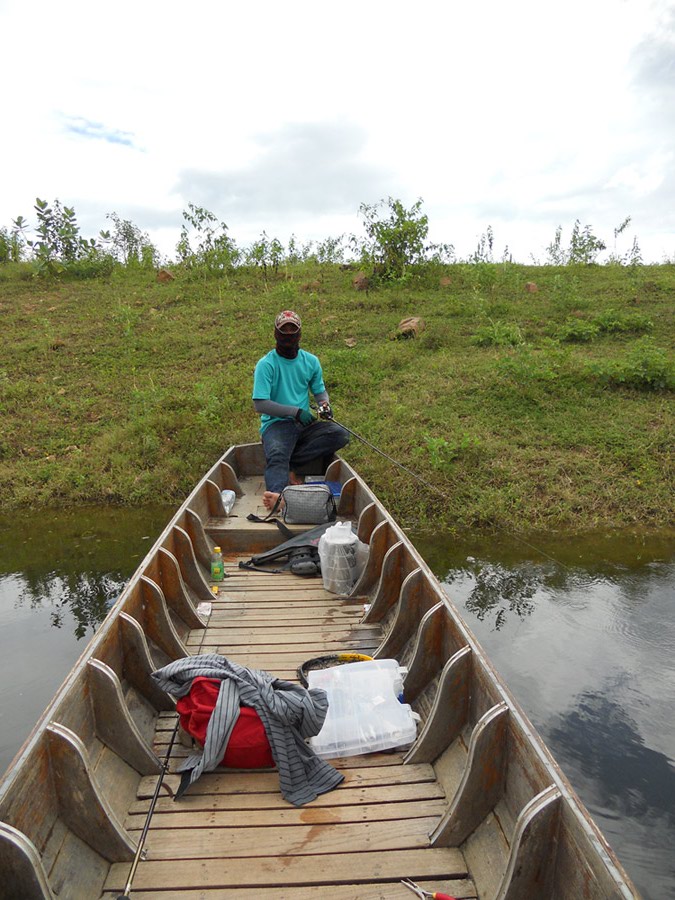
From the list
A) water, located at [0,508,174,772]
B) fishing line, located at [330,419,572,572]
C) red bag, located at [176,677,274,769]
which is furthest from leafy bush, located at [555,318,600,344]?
red bag, located at [176,677,274,769]

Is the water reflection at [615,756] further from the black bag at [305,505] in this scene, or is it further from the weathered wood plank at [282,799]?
the black bag at [305,505]

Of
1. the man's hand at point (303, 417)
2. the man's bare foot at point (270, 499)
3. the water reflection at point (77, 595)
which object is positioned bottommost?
the water reflection at point (77, 595)

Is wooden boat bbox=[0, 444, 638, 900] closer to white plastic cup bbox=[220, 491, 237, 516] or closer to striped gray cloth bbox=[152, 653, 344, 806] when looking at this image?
striped gray cloth bbox=[152, 653, 344, 806]

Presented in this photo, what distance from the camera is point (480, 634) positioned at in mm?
4891

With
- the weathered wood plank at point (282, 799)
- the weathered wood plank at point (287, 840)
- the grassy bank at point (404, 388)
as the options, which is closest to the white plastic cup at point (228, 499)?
the grassy bank at point (404, 388)

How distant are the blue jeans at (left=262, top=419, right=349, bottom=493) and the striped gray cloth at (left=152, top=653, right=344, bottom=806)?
322cm

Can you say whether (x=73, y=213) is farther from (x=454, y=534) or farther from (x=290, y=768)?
(x=290, y=768)

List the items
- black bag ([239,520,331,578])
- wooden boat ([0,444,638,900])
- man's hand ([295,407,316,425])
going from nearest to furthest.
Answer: wooden boat ([0,444,638,900])
black bag ([239,520,331,578])
man's hand ([295,407,316,425])

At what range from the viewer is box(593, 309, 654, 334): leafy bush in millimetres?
11031

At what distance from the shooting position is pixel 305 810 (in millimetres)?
2229

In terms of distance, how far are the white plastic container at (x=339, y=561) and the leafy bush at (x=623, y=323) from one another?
8735 millimetres

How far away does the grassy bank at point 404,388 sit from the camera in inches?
297

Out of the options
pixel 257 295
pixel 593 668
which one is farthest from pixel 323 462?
pixel 257 295

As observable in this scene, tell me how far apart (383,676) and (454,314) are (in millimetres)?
10727
